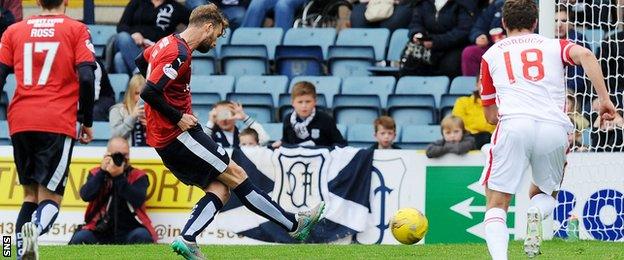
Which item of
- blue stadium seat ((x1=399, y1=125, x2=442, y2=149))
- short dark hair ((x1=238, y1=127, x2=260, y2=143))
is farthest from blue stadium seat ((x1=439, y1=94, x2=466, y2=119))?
short dark hair ((x1=238, y1=127, x2=260, y2=143))

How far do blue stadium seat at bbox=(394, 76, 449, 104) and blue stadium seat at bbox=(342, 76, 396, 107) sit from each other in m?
0.12

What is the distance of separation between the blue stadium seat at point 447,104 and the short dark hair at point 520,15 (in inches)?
282

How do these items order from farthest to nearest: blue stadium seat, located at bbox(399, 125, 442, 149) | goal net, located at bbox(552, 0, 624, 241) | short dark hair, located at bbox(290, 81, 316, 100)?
blue stadium seat, located at bbox(399, 125, 442, 149)
short dark hair, located at bbox(290, 81, 316, 100)
goal net, located at bbox(552, 0, 624, 241)

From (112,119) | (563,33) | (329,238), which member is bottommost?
(329,238)

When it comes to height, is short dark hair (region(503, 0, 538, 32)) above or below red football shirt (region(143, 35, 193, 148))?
above

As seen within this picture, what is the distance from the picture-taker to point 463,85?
1611 cm

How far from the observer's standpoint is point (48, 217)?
32.3 feet

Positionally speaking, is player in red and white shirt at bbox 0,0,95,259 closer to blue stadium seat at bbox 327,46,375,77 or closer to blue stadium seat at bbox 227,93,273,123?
blue stadium seat at bbox 227,93,273,123

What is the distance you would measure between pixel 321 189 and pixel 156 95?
448 centimetres

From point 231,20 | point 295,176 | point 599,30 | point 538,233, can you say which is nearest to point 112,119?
point 295,176

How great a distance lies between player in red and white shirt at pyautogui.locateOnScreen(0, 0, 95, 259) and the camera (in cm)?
991

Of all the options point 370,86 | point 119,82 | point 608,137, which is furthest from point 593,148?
point 119,82

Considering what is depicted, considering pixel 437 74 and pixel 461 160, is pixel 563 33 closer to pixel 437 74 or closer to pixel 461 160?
pixel 461 160

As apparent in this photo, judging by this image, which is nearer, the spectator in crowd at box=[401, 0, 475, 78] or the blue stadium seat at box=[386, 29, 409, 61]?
the spectator in crowd at box=[401, 0, 475, 78]
